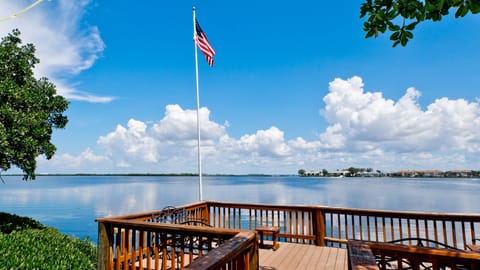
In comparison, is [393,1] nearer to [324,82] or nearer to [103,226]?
[103,226]

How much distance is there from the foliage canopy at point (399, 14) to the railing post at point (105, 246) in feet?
13.1

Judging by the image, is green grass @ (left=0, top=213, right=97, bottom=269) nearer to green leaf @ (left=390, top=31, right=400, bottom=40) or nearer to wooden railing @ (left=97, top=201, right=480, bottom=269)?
wooden railing @ (left=97, top=201, right=480, bottom=269)

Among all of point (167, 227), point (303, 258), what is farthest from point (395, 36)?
point (303, 258)

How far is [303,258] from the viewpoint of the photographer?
462 centimetres

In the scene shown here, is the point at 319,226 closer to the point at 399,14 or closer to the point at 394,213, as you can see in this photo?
the point at 394,213

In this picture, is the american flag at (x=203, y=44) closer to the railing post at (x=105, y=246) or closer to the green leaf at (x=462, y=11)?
the railing post at (x=105, y=246)

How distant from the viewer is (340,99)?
57.5 feet

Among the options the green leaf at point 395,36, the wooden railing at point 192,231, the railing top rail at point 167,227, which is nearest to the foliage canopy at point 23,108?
the wooden railing at point 192,231

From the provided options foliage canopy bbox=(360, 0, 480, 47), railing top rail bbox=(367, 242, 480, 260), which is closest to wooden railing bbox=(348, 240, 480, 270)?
railing top rail bbox=(367, 242, 480, 260)

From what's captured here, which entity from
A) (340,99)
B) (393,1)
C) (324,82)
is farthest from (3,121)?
(340,99)

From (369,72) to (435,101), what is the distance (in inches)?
277

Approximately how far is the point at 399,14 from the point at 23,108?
983 centimetres

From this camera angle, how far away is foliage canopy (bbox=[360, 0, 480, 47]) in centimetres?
169

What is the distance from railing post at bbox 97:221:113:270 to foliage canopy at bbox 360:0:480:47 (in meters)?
3.99
